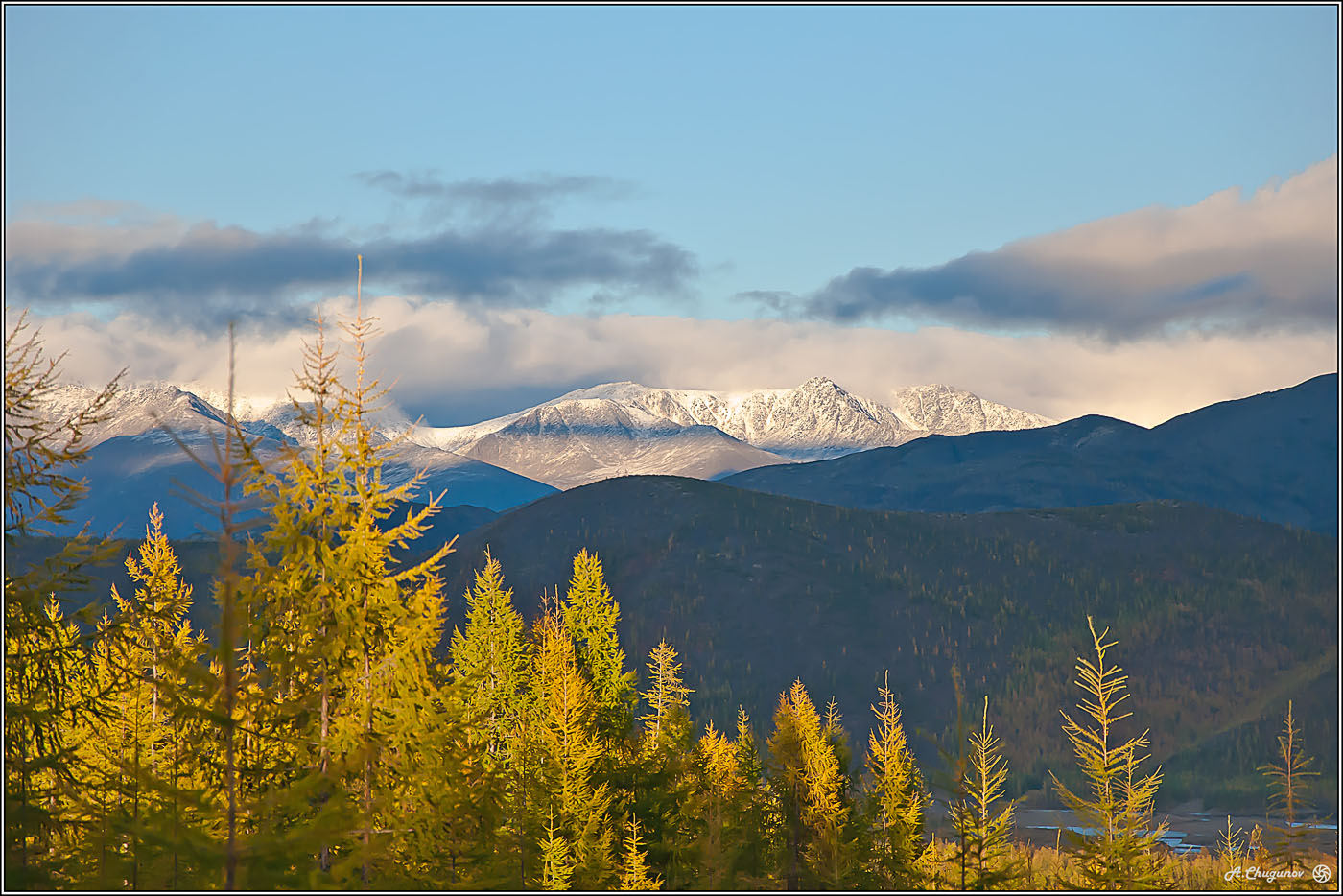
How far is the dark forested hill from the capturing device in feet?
517

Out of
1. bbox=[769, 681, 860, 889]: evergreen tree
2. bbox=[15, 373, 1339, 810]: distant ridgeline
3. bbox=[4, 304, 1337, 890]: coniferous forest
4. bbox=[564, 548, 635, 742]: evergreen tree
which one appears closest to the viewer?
bbox=[4, 304, 1337, 890]: coniferous forest

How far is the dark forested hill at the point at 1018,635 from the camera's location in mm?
157625

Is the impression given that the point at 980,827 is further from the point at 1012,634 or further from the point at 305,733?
the point at 1012,634

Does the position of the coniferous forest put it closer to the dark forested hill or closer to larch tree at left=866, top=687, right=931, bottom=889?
larch tree at left=866, top=687, right=931, bottom=889

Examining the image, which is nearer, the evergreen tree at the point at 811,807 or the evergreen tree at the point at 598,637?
the evergreen tree at the point at 811,807

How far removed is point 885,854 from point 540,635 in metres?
16.4

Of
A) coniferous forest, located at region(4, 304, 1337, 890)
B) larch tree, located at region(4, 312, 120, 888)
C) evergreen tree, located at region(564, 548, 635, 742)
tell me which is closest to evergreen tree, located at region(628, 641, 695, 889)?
coniferous forest, located at region(4, 304, 1337, 890)

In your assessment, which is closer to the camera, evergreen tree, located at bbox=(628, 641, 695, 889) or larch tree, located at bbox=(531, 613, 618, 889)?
larch tree, located at bbox=(531, 613, 618, 889)

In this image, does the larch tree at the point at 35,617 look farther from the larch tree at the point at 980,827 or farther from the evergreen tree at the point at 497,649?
the evergreen tree at the point at 497,649

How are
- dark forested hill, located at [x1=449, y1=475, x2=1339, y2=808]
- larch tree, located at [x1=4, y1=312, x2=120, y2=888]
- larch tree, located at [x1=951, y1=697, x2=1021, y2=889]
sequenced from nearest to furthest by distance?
larch tree, located at [x1=4, y1=312, x2=120, y2=888]
larch tree, located at [x1=951, y1=697, x2=1021, y2=889]
dark forested hill, located at [x1=449, y1=475, x2=1339, y2=808]

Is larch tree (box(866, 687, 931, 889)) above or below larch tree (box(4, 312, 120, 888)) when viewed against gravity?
below

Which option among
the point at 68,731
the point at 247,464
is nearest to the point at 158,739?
the point at 68,731

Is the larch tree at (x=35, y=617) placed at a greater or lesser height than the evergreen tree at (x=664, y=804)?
greater

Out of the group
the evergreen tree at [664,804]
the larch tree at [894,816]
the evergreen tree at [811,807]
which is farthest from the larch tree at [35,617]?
the larch tree at [894,816]
